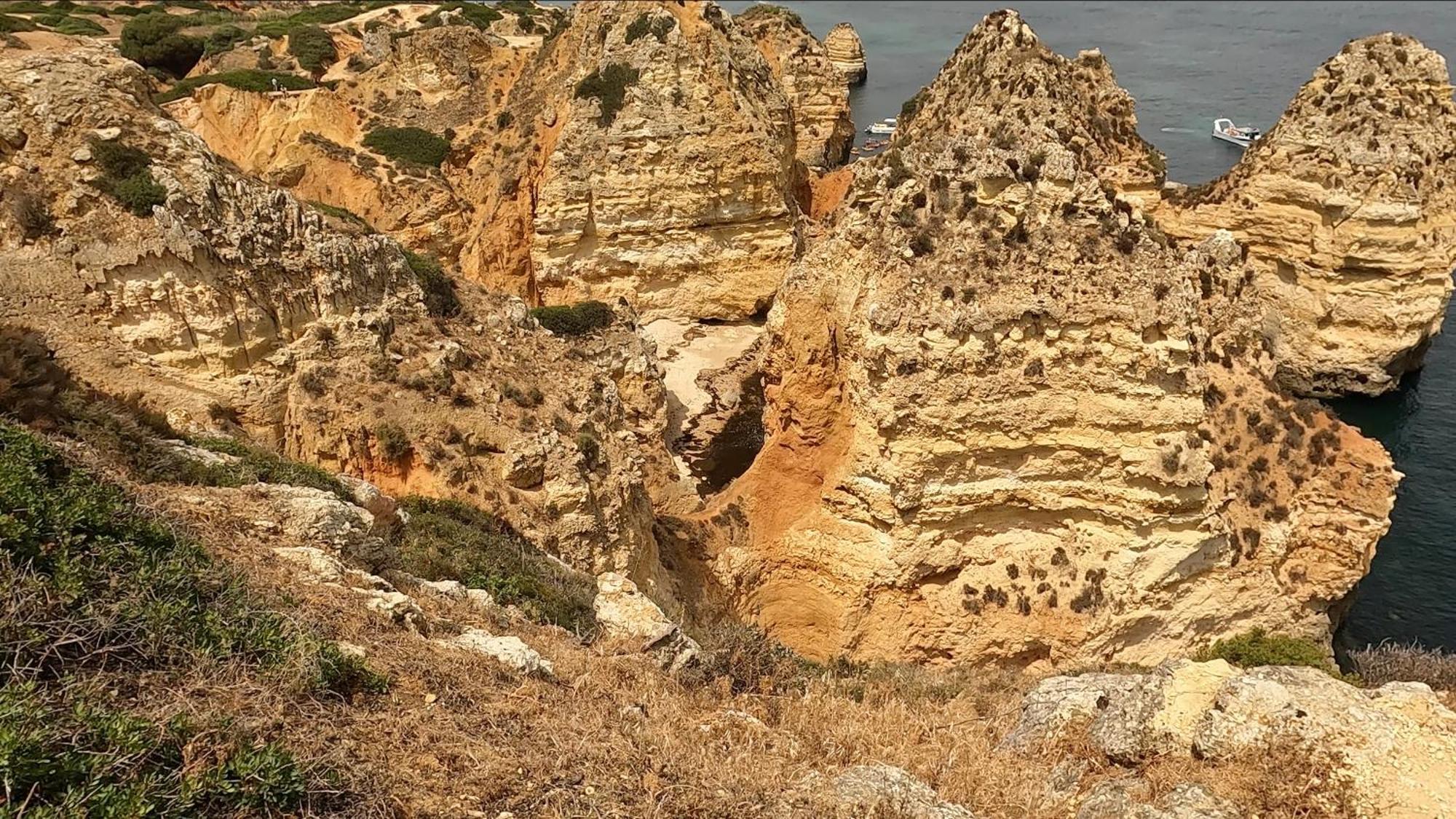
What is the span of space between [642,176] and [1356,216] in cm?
2788

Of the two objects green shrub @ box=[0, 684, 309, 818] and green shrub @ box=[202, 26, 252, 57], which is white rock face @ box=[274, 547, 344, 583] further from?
green shrub @ box=[202, 26, 252, 57]

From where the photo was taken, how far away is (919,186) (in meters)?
17.3

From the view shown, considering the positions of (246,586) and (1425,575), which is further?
(1425,575)

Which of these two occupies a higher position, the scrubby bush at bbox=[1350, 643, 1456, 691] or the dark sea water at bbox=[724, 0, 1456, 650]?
the dark sea water at bbox=[724, 0, 1456, 650]

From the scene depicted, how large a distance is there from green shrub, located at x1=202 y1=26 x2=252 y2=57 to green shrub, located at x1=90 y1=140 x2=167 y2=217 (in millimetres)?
39469

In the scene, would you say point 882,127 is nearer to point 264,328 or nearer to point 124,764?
point 264,328

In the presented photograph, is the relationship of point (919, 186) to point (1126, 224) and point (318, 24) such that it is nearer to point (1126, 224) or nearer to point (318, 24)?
point (1126, 224)

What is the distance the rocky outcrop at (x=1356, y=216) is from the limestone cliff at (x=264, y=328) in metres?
30.7

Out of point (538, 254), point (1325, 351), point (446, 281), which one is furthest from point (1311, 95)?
point (446, 281)

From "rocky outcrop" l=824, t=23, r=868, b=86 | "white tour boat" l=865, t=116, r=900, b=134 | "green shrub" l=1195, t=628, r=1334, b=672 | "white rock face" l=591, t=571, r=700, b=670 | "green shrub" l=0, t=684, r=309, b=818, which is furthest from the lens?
"rocky outcrop" l=824, t=23, r=868, b=86

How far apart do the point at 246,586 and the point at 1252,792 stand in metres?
9.74

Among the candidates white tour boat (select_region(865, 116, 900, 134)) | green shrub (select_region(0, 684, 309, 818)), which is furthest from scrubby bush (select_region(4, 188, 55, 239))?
white tour boat (select_region(865, 116, 900, 134))

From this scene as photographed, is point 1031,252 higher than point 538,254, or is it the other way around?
point 1031,252

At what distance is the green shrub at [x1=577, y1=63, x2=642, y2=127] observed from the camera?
32.5 metres
